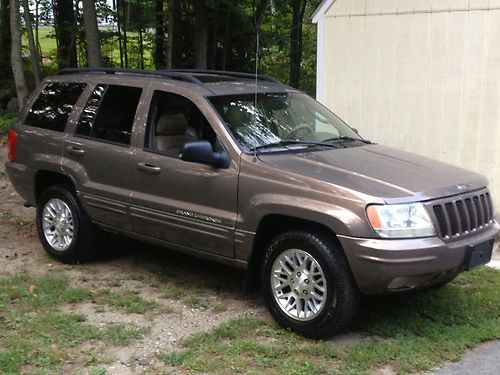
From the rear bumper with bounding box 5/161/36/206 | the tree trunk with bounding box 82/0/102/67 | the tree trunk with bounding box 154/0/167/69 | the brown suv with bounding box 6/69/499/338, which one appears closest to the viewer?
the brown suv with bounding box 6/69/499/338

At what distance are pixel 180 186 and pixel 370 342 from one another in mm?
1939

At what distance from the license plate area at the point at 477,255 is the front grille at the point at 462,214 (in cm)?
13

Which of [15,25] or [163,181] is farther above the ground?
[15,25]

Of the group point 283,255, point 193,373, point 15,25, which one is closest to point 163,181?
point 283,255

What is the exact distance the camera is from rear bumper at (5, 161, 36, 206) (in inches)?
258

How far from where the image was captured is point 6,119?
1302 cm

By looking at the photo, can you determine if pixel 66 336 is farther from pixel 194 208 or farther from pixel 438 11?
pixel 438 11

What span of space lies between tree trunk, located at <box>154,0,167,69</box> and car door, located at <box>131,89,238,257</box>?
9560 mm

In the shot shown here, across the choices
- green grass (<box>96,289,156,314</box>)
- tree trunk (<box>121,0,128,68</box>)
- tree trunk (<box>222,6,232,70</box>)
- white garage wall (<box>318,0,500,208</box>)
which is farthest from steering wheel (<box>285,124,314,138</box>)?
tree trunk (<box>121,0,128,68</box>)

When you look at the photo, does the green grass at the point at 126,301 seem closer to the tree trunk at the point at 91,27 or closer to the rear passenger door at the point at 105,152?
the rear passenger door at the point at 105,152

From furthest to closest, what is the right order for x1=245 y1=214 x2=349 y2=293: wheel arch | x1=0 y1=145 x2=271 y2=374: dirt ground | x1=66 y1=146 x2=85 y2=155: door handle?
x1=66 y1=146 x2=85 y2=155: door handle < x1=245 y1=214 x2=349 y2=293: wheel arch < x1=0 y1=145 x2=271 y2=374: dirt ground

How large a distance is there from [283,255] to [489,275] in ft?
8.15

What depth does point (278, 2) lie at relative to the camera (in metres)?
14.6

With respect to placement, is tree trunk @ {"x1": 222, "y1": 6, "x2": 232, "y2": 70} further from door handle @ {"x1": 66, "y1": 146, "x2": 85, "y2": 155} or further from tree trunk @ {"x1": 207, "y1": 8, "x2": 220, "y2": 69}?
door handle @ {"x1": 66, "y1": 146, "x2": 85, "y2": 155}
